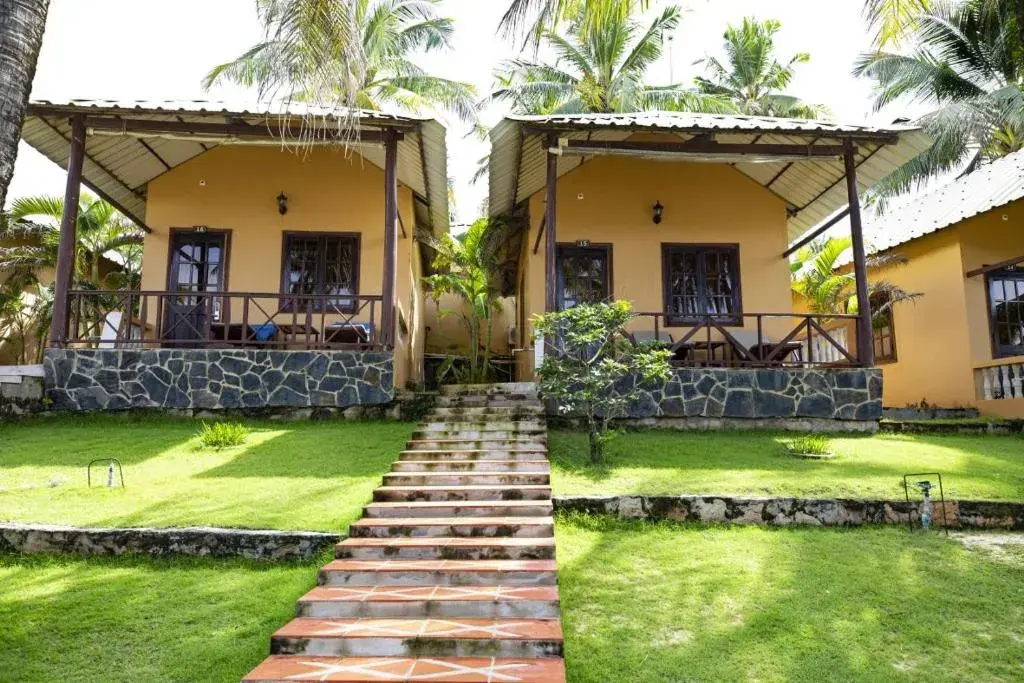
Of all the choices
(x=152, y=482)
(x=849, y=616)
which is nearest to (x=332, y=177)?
(x=152, y=482)

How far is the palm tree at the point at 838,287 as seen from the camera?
13883 mm

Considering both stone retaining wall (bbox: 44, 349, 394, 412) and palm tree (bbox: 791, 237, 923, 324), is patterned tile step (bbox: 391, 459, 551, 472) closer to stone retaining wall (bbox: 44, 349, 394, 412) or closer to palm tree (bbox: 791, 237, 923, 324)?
stone retaining wall (bbox: 44, 349, 394, 412)

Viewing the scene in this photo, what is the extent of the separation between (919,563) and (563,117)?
6.63 metres

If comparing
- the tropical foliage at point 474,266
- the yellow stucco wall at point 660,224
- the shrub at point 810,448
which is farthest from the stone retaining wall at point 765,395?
the tropical foliage at point 474,266

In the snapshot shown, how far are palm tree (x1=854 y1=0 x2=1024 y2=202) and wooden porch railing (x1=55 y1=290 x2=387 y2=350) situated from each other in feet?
44.2

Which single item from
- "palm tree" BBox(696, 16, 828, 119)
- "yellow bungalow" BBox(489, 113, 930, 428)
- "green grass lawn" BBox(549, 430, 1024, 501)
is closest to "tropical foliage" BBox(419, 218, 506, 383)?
"yellow bungalow" BBox(489, 113, 930, 428)

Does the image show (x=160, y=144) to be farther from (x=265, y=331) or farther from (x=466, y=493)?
(x=466, y=493)

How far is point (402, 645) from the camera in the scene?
379 cm

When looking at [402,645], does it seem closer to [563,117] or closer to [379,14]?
[563,117]

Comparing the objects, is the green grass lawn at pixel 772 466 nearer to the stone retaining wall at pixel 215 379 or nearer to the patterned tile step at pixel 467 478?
the patterned tile step at pixel 467 478

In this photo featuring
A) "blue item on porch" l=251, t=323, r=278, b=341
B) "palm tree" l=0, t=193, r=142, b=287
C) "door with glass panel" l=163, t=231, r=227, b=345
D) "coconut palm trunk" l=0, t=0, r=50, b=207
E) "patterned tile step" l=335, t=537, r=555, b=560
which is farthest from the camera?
"palm tree" l=0, t=193, r=142, b=287

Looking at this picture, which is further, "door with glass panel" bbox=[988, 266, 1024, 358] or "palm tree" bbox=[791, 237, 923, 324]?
"palm tree" bbox=[791, 237, 923, 324]

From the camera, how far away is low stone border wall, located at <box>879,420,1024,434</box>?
388 inches

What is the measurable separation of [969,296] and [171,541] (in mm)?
12959
